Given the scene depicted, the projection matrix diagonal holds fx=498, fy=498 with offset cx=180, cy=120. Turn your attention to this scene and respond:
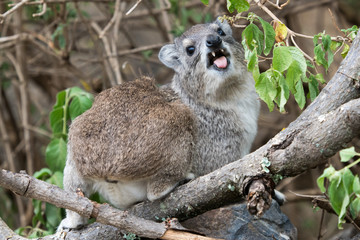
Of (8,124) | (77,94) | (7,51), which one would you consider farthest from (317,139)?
(8,124)

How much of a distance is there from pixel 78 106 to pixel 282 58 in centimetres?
302

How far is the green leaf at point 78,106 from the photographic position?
5.73 m

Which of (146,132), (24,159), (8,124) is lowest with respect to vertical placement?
(24,159)

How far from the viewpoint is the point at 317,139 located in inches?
136

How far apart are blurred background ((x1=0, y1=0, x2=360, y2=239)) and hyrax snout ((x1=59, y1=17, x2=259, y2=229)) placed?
1.40 m

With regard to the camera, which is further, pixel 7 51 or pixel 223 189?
pixel 7 51

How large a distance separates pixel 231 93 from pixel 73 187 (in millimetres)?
2026

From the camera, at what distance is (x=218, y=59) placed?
17.9 feet

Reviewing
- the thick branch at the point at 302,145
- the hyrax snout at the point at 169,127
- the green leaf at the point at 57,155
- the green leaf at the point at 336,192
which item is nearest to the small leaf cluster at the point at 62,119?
the green leaf at the point at 57,155

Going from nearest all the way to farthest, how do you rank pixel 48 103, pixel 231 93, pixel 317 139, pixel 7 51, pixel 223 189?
pixel 317 139 < pixel 223 189 < pixel 231 93 < pixel 7 51 < pixel 48 103

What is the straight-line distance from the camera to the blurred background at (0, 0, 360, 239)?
7559 millimetres

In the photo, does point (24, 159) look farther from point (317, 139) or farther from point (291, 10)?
point (317, 139)

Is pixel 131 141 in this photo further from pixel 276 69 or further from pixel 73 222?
pixel 276 69

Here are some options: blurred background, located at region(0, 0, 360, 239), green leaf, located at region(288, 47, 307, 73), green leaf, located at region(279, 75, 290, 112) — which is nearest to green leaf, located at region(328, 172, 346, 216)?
green leaf, located at region(279, 75, 290, 112)
